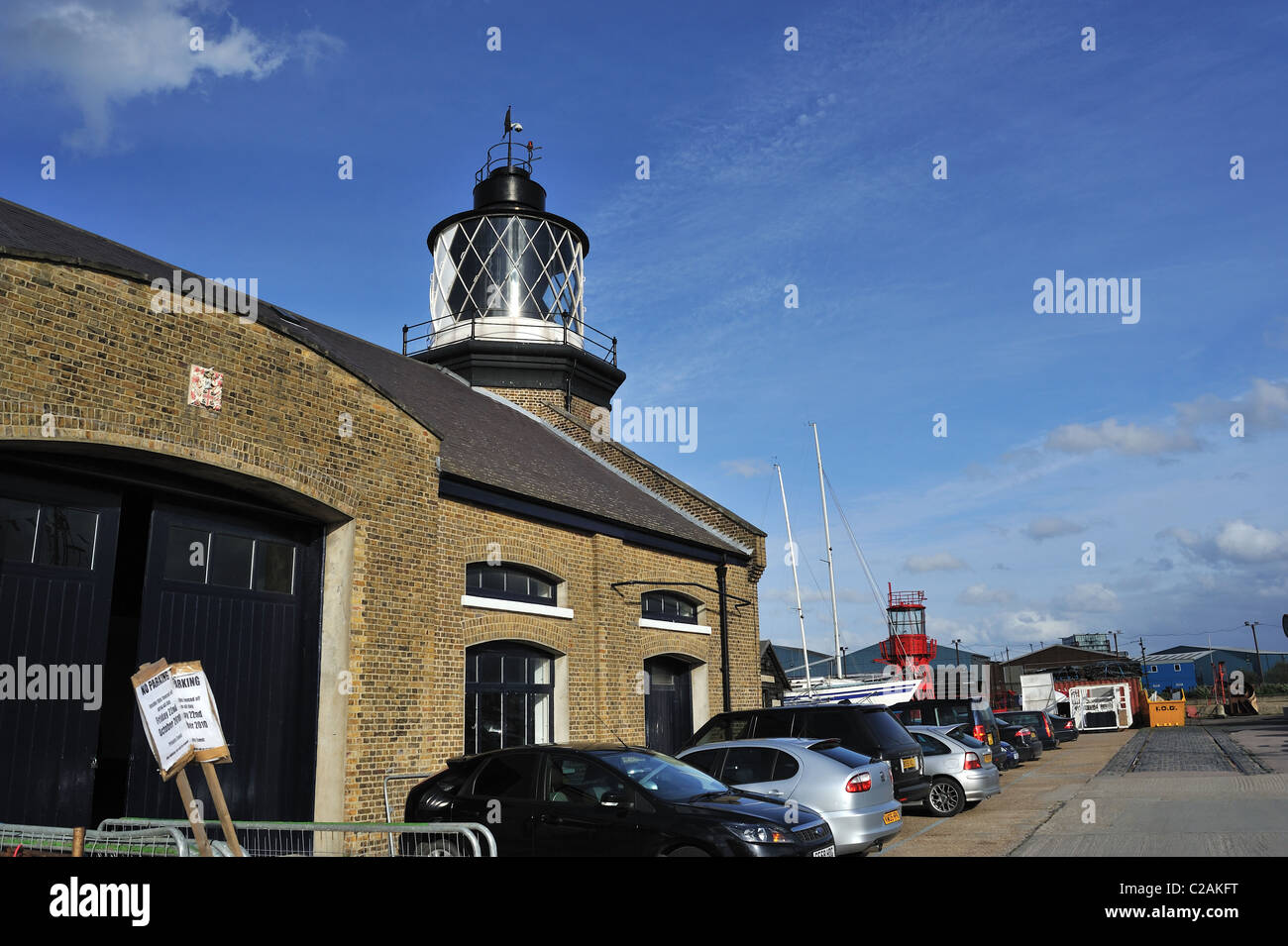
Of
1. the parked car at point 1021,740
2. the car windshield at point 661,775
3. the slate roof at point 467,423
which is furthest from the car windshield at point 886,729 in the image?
the parked car at point 1021,740

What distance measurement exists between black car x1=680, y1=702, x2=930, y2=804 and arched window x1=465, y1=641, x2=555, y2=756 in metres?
2.74

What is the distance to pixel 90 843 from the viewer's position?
5895 millimetres

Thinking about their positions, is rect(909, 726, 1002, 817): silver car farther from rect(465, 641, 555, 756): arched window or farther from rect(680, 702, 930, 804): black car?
rect(465, 641, 555, 756): arched window

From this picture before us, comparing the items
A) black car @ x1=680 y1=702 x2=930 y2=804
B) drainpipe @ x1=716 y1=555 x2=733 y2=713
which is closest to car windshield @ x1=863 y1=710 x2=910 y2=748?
black car @ x1=680 y1=702 x2=930 y2=804

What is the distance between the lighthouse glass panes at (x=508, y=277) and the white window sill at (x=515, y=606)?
33.0 ft

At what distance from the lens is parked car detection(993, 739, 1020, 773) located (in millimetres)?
20547

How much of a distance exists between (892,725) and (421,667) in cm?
630

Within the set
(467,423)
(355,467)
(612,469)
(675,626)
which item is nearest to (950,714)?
(675,626)

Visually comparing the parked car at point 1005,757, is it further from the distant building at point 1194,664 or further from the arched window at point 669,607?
the distant building at point 1194,664

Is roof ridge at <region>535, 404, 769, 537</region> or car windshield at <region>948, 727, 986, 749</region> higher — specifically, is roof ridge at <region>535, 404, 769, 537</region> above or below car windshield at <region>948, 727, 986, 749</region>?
above

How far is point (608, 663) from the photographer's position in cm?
1518

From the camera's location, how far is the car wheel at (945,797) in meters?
13.7

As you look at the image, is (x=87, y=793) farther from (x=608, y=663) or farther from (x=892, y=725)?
(x=892, y=725)

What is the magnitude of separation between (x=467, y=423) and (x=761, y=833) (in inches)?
429
